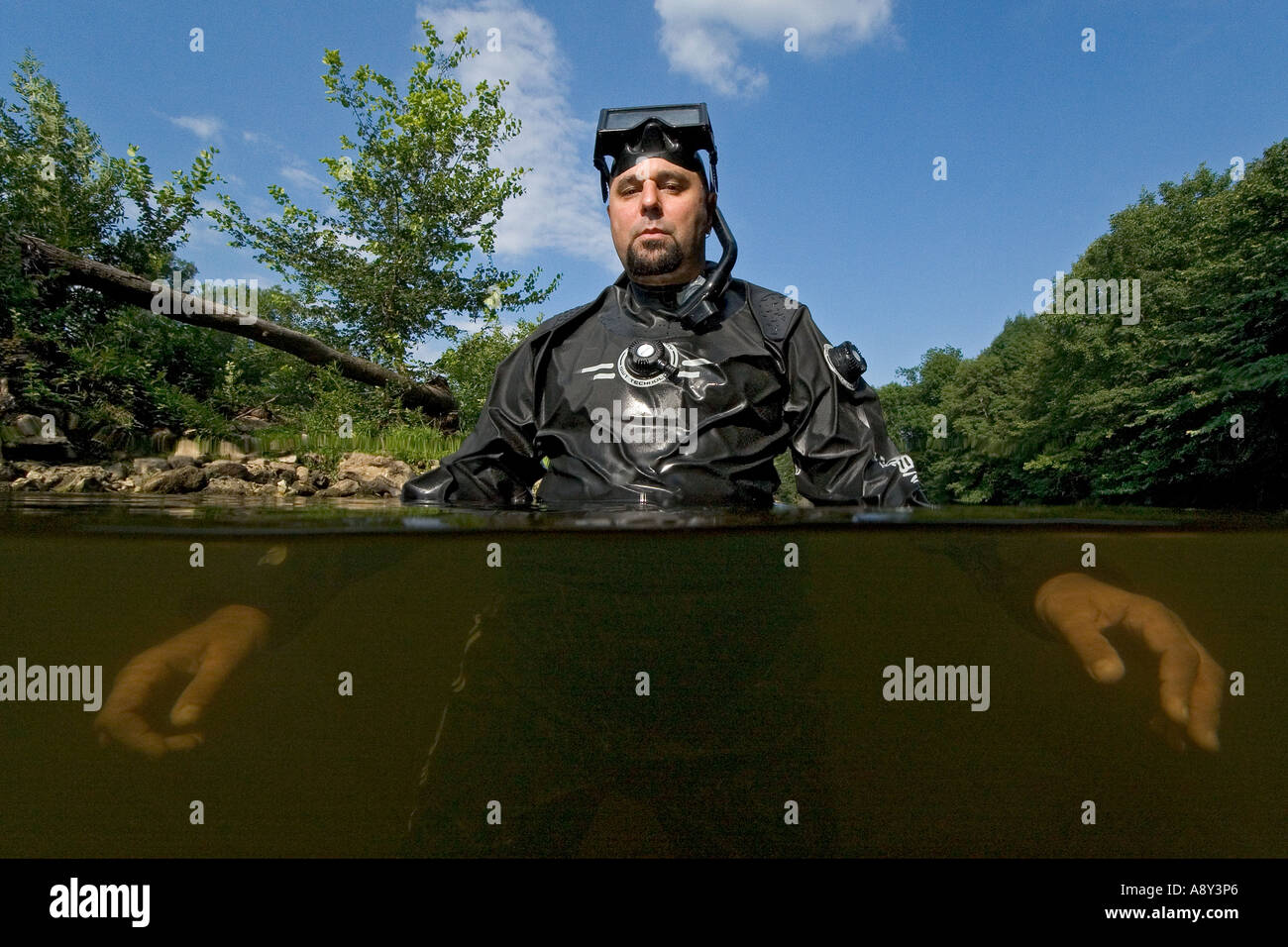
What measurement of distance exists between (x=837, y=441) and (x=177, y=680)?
2.62 m

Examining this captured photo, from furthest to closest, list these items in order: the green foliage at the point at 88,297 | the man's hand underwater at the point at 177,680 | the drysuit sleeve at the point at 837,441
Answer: the green foliage at the point at 88,297, the drysuit sleeve at the point at 837,441, the man's hand underwater at the point at 177,680

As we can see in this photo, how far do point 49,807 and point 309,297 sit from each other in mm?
14283

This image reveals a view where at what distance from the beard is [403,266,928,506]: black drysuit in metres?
0.12

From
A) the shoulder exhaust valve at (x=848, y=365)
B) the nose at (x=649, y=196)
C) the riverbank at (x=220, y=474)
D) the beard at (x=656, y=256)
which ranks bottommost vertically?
the riverbank at (x=220, y=474)

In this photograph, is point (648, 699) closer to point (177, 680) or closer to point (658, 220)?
point (177, 680)

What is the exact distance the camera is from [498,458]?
10.3 ft

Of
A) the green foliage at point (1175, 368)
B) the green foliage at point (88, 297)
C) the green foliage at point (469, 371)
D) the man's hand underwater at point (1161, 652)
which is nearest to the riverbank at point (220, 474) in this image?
the green foliage at point (88, 297)

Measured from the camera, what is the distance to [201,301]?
430 inches

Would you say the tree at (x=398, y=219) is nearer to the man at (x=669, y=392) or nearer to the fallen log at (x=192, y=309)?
the fallen log at (x=192, y=309)

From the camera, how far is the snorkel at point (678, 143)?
3062 mm

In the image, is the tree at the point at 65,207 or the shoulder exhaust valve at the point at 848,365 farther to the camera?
the tree at the point at 65,207

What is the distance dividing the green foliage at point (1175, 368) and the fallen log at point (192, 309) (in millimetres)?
18307
